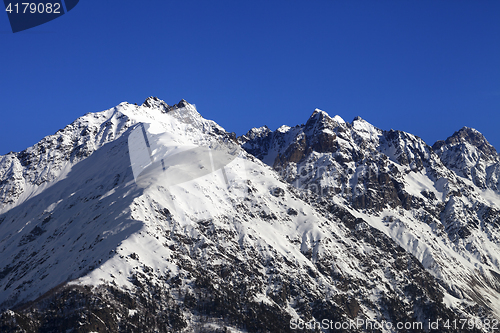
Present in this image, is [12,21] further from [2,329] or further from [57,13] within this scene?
[2,329]

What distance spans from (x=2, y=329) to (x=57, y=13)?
142 meters

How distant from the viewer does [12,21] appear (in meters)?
91.4

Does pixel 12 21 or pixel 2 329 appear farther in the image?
pixel 2 329

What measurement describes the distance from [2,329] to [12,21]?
461 feet

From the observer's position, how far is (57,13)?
94.4 metres

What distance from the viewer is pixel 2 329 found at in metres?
194

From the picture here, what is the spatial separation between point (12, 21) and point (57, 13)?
7565 mm

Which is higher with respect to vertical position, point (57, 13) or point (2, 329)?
Result: point (57, 13)

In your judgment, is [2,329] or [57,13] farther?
[2,329]

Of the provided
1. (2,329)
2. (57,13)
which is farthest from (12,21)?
(2,329)

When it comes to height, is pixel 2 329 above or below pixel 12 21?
below
